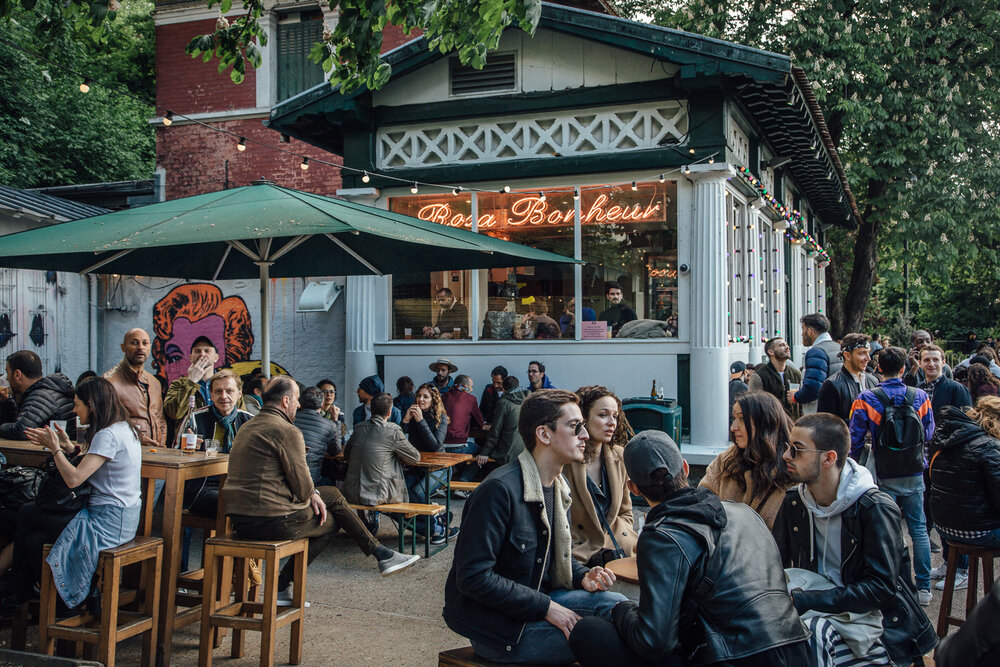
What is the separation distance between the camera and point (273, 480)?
493 centimetres

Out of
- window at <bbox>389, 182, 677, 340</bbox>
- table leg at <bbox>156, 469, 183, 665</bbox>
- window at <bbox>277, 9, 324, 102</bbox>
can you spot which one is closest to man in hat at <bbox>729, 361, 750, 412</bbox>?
window at <bbox>389, 182, 677, 340</bbox>

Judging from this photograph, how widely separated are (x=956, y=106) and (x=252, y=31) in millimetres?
15202

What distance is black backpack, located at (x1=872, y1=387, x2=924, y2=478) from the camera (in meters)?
5.71

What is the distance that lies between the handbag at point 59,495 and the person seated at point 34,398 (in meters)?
1.63

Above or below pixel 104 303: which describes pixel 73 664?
below

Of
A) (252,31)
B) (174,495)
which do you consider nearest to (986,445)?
(174,495)

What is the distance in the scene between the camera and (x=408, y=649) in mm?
4906

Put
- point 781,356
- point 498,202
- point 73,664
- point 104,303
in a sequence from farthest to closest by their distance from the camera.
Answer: point 104,303, point 498,202, point 781,356, point 73,664

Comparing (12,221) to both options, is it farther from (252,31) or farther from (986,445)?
(986,445)

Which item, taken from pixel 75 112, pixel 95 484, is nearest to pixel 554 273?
pixel 95 484

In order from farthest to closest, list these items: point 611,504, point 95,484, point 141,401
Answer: point 141,401 → point 611,504 → point 95,484

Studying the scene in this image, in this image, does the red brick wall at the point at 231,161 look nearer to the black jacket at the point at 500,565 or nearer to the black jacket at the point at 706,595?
the black jacket at the point at 500,565

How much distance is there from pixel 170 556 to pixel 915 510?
16.5 feet

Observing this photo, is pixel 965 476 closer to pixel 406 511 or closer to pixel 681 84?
pixel 406 511
